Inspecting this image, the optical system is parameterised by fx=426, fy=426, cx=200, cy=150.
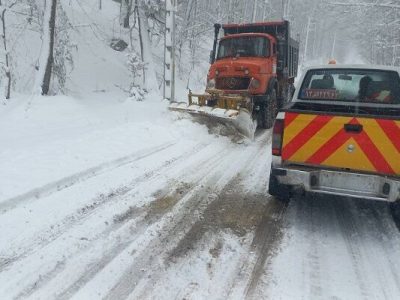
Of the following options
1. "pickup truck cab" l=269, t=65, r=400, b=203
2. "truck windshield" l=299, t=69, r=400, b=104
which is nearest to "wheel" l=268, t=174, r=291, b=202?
"pickup truck cab" l=269, t=65, r=400, b=203

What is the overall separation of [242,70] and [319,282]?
860 cm

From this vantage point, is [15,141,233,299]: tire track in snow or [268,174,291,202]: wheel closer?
[15,141,233,299]: tire track in snow

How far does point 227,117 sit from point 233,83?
2.20 meters

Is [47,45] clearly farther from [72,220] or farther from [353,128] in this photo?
[353,128]

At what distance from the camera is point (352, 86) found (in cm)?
612

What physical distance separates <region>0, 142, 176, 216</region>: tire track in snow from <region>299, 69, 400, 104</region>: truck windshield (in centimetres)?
339

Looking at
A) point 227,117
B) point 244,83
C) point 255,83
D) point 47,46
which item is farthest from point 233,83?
point 47,46

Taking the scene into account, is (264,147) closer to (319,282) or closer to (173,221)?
(173,221)

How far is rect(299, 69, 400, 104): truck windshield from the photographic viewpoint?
234 inches

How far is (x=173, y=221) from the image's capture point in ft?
17.1

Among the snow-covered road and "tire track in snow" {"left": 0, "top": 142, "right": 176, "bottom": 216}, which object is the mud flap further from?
the snow-covered road

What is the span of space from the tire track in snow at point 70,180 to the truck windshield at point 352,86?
11.1 feet

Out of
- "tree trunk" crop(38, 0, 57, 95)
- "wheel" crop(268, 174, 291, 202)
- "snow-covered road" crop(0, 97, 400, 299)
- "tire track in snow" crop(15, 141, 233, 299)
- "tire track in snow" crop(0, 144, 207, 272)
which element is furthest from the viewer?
"tree trunk" crop(38, 0, 57, 95)

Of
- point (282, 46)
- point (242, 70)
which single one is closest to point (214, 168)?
point (242, 70)
